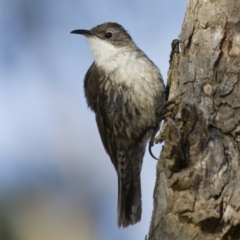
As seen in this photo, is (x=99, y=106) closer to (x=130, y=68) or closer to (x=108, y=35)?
(x=130, y=68)

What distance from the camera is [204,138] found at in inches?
140

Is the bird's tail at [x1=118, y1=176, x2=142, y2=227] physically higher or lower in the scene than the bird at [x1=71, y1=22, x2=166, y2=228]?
lower

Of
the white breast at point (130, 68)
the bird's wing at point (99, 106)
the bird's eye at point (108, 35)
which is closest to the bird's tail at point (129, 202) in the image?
the bird's wing at point (99, 106)

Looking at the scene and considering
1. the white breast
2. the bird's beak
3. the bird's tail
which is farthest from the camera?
the bird's beak

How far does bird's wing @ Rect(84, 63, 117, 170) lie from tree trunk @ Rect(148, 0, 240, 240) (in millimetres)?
1549

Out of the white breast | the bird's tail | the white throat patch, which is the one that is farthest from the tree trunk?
the bird's tail

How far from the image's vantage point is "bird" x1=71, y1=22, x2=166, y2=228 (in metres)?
5.36

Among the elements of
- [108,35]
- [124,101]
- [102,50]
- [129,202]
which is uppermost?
[108,35]

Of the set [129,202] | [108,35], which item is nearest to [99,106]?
[108,35]

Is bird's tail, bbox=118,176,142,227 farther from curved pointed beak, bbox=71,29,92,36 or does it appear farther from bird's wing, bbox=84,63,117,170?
curved pointed beak, bbox=71,29,92,36

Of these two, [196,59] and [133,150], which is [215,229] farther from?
[133,150]

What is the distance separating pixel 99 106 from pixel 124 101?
0.47 metres

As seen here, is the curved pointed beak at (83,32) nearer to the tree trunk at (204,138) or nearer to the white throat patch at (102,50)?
the white throat patch at (102,50)

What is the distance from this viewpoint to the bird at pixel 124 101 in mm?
5359
